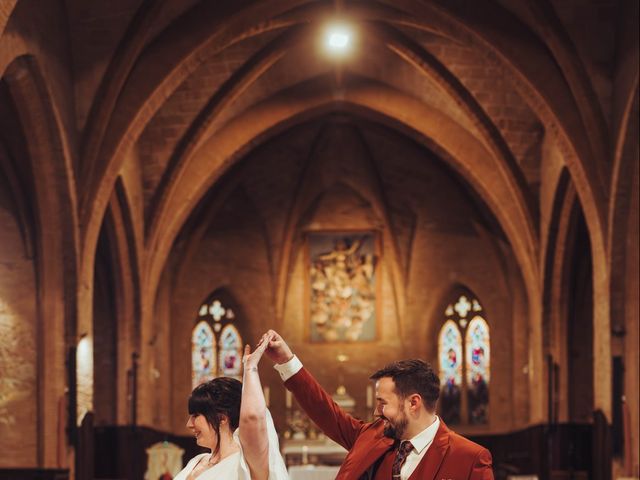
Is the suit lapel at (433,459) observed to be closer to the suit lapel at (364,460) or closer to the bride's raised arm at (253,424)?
the suit lapel at (364,460)

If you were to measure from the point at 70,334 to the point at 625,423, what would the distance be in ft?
22.2

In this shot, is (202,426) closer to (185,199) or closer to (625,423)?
(625,423)

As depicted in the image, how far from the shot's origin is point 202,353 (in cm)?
2559

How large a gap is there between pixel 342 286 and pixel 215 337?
2725mm

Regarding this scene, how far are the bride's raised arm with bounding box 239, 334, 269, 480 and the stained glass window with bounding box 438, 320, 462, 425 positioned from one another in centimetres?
2124

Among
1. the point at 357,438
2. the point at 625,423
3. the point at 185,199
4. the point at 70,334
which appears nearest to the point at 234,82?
the point at 185,199

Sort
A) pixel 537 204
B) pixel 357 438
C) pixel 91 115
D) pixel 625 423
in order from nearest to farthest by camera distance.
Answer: pixel 357 438
pixel 625 423
pixel 91 115
pixel 537 204

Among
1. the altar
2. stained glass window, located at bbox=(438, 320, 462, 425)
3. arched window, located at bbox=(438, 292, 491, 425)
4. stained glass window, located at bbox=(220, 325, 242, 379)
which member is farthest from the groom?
stained glass window, located at bbox=(220, 325, 242, 379)

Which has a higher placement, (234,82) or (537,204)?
(234,82)

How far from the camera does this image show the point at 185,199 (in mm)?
21359

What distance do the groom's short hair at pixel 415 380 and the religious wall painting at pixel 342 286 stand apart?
68.3 ft

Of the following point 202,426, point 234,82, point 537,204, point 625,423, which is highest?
point 234,82

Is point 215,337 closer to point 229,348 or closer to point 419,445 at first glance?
point 229,348

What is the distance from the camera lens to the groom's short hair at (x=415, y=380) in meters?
4.59
